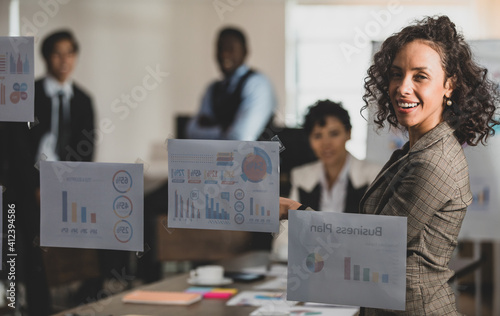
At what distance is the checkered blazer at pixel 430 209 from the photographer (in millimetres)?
1388

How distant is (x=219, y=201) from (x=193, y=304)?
0.69 metres

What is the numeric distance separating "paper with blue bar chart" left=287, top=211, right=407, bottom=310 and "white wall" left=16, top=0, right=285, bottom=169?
212 inches

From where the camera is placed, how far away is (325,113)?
212cm

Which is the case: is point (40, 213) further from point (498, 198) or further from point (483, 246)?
point (483, 246)

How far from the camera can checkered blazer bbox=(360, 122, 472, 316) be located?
139 cm

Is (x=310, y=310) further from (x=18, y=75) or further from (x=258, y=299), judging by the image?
(x=18, y=75)

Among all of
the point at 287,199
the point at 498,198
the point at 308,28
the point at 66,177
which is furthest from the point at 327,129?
the point at 308,28

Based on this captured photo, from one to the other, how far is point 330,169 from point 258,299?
72cm

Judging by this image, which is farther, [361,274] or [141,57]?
[141,57]

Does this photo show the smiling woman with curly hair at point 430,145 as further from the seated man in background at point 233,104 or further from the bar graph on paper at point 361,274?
the seated man in background at point 233,104

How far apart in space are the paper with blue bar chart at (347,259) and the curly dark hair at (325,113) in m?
0.43

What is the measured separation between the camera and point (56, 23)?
687 cm

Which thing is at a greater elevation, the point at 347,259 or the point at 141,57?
the point at 141,57

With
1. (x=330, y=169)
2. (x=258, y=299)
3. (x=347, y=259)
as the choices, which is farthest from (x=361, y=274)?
(x=330, y=169)
